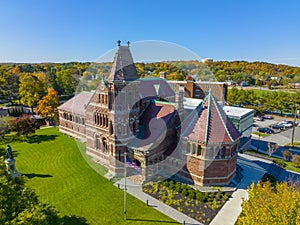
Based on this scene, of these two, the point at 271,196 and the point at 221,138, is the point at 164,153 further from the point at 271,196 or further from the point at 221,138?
the point at 271,196

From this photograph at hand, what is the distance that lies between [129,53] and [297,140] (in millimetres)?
51302

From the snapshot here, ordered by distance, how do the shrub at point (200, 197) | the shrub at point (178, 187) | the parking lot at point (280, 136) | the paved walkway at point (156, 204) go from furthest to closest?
the parking lot at point (280, 136) → the shrub at point (178, 187) → the shrub at point (200, 197) → the paved walkway at point (156, 204)

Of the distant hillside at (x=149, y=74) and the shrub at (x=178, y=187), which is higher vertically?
the distant hillside at (x=149, y=74)

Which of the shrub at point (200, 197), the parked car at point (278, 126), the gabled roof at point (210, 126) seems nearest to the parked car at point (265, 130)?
the parked car at point (278, 126)

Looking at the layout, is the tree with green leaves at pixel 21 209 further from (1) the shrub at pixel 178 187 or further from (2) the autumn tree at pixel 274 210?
(1) the shrub at pixel 178 187

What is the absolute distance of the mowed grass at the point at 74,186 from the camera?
2389 cm

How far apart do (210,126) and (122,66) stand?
15720mm

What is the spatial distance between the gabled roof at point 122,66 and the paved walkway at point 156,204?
52.3 feet

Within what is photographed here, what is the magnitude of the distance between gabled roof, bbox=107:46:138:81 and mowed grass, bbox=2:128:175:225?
16187 millimetres

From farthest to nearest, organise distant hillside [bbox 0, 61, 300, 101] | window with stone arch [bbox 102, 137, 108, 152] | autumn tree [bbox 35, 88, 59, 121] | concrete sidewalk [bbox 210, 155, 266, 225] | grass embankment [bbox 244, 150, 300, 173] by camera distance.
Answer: autumn tree [bbox 35, 88, 59, 121] → distant hillside [bbox 0, 61, 300, 101] → grass embankment [bbox 244, 150, 300, 173] → window with stone arch [bbox 102, 137, 108, 152] → concrete sidewalk [bbox 210, 155, 266, 225]

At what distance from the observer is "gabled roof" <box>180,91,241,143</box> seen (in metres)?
28.6

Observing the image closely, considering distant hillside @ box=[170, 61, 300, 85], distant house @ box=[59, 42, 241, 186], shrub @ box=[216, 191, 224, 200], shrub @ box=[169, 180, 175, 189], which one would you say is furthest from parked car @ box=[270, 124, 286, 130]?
shrub @ box=[169, 180, 175, 189]

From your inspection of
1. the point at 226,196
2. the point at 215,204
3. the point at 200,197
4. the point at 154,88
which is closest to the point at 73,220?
the point at 200,197

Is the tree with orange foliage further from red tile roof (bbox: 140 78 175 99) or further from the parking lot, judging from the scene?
the parking lot
